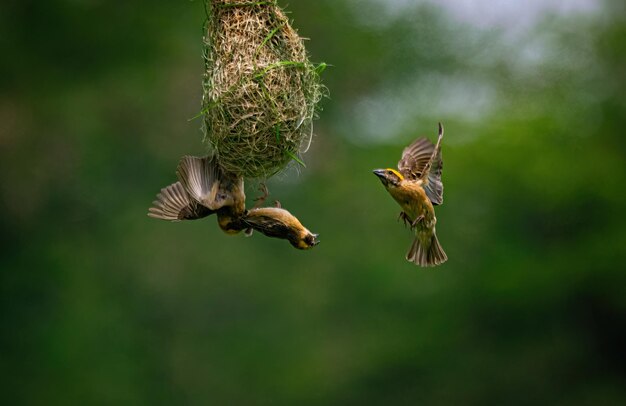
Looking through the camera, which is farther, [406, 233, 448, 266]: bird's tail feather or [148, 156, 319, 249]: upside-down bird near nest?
[406, 233, 448, 266]: bird's tail feather

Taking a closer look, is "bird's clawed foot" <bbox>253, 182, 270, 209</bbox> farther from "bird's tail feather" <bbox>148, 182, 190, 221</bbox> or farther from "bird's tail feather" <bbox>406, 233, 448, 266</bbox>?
"bird's tail feather" <bbox>406, 233, 448, 266</bbox>

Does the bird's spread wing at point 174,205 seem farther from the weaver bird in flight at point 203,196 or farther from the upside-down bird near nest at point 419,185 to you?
the upside-down bird near nest at point 419,185

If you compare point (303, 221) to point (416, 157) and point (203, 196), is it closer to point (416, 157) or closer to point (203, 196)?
point (416, 157)

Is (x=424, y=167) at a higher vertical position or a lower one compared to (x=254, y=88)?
higher

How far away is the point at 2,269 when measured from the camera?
9.73m

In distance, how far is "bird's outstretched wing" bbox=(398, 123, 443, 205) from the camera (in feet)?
13.1

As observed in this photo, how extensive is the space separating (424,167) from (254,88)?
2.67ft

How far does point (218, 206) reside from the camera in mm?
3553

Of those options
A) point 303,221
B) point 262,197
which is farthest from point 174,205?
point 303,221

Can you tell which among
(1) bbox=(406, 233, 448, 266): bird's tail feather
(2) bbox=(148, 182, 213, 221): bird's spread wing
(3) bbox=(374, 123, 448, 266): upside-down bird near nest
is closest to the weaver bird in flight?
(2) bbox=(148, 182, 213, 221): bird's spread wing

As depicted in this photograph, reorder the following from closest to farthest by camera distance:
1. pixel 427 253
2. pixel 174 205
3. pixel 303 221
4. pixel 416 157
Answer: pixel 174 205, pixel 416 157, pixel 427 253, pixel 303 221

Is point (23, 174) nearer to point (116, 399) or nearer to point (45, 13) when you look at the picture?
point (45, 13)

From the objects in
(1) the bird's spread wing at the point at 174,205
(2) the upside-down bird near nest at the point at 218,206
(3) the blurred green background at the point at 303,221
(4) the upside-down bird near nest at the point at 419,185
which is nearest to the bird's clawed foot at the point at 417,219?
(4) the upside-down bird near nest at the point at 419,185

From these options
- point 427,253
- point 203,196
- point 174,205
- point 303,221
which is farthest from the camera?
point 303,221
